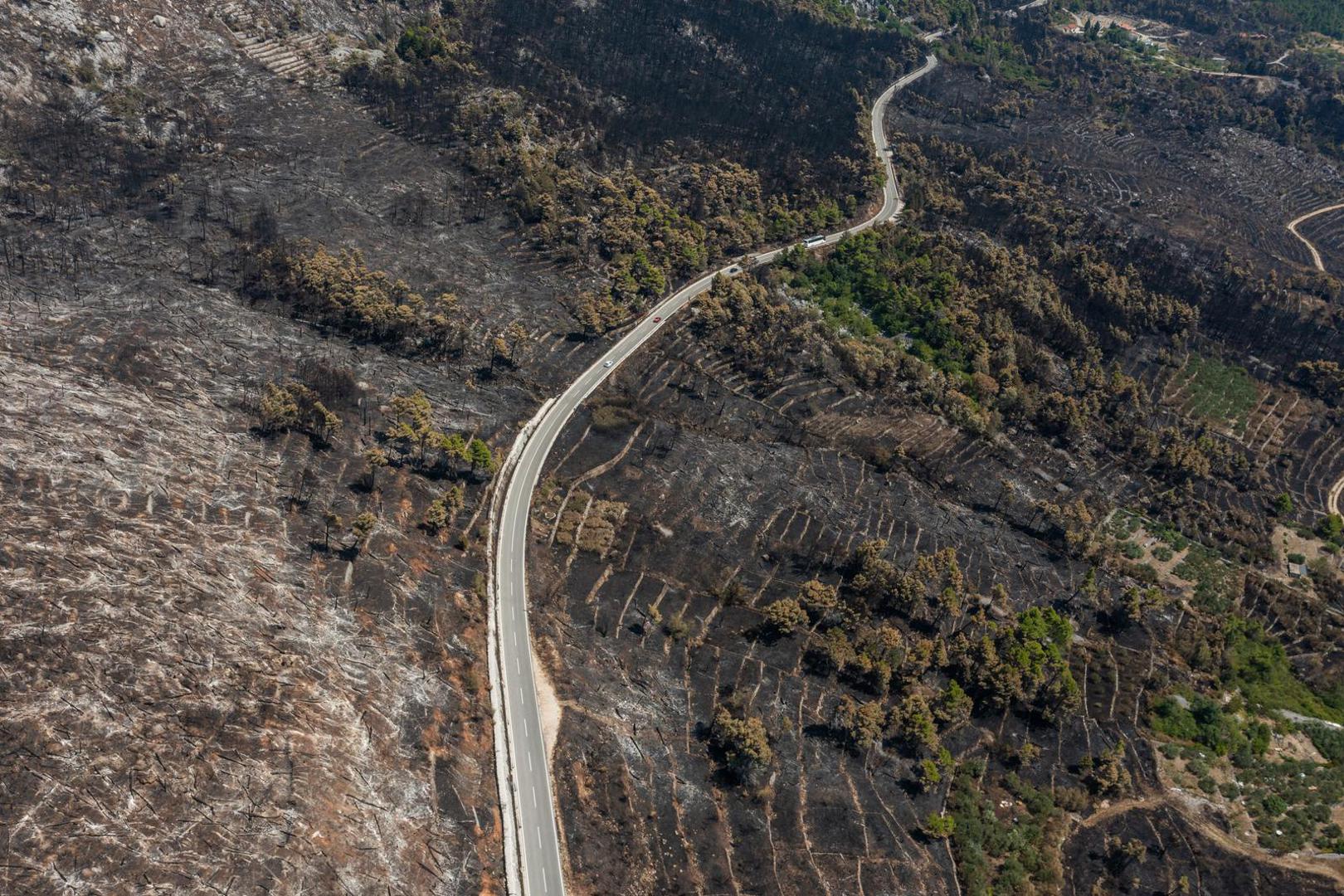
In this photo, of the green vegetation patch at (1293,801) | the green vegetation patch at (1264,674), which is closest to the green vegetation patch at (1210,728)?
the green vegetation patch at (1293,801)

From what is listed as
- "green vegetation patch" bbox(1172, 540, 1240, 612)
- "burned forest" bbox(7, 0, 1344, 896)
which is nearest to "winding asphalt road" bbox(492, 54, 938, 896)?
"burned forest" bbox(7, 0, 1344, 896)

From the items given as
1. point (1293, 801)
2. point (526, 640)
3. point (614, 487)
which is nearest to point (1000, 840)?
point (1293, 801)

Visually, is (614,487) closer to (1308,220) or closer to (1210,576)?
(1210,576)

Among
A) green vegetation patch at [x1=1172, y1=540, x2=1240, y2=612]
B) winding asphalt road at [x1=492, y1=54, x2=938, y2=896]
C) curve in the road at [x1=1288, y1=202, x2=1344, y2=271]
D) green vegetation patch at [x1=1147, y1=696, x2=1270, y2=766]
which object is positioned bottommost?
winding asphalt road at [x1=492, y1=54, x2=938, y2=896]

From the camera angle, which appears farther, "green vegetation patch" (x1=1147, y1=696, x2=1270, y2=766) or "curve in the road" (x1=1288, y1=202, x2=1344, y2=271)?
"curve in the road" (x1=1288, y1=202, x2=1344, y2=271)

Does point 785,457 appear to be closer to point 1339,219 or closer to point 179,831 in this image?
point 179,831

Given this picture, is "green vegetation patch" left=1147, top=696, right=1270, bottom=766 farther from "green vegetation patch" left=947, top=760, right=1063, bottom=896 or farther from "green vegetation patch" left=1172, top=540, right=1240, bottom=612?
"green vegetation patch" left=947, top=760, right=1063, bottom=896

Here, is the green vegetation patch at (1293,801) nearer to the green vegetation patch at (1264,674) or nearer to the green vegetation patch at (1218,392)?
the green vegetation patch at (1264,674)
